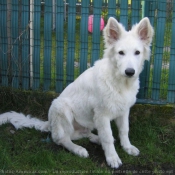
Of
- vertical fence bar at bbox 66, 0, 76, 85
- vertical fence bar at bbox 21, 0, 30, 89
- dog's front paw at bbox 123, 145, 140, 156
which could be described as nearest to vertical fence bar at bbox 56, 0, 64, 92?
vertical fence bar at bbox 66, 0, 76, 85

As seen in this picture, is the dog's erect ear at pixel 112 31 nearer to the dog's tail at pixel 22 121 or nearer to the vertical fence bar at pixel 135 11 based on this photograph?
the vertical fence bar at pixel 135 11

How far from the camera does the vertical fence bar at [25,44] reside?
5.66m

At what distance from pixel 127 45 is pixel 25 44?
2193 millimetres

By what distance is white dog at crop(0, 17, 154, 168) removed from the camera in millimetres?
4246

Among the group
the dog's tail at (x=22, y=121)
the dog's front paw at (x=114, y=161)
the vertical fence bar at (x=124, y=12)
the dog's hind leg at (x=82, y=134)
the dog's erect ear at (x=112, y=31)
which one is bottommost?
the dog's front paw at (x=114, y=161)

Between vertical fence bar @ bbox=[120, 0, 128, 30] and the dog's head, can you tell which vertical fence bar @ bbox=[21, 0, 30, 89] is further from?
the dog's head

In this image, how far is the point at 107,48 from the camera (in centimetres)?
442

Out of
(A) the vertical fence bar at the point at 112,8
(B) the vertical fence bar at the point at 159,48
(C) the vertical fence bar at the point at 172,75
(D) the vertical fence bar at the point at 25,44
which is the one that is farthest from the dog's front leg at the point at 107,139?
(D) the vertical fence bar at the point at 25,44

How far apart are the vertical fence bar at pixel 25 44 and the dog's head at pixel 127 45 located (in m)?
1.82

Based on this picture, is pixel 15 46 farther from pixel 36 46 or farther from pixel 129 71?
pixel 129 71

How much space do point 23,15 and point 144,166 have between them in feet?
10.2

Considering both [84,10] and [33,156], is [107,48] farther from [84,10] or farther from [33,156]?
[33,156]

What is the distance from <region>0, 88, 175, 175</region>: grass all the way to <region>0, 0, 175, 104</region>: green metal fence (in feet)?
0.84

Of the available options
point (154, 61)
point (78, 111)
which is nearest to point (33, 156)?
point (78, 111)
